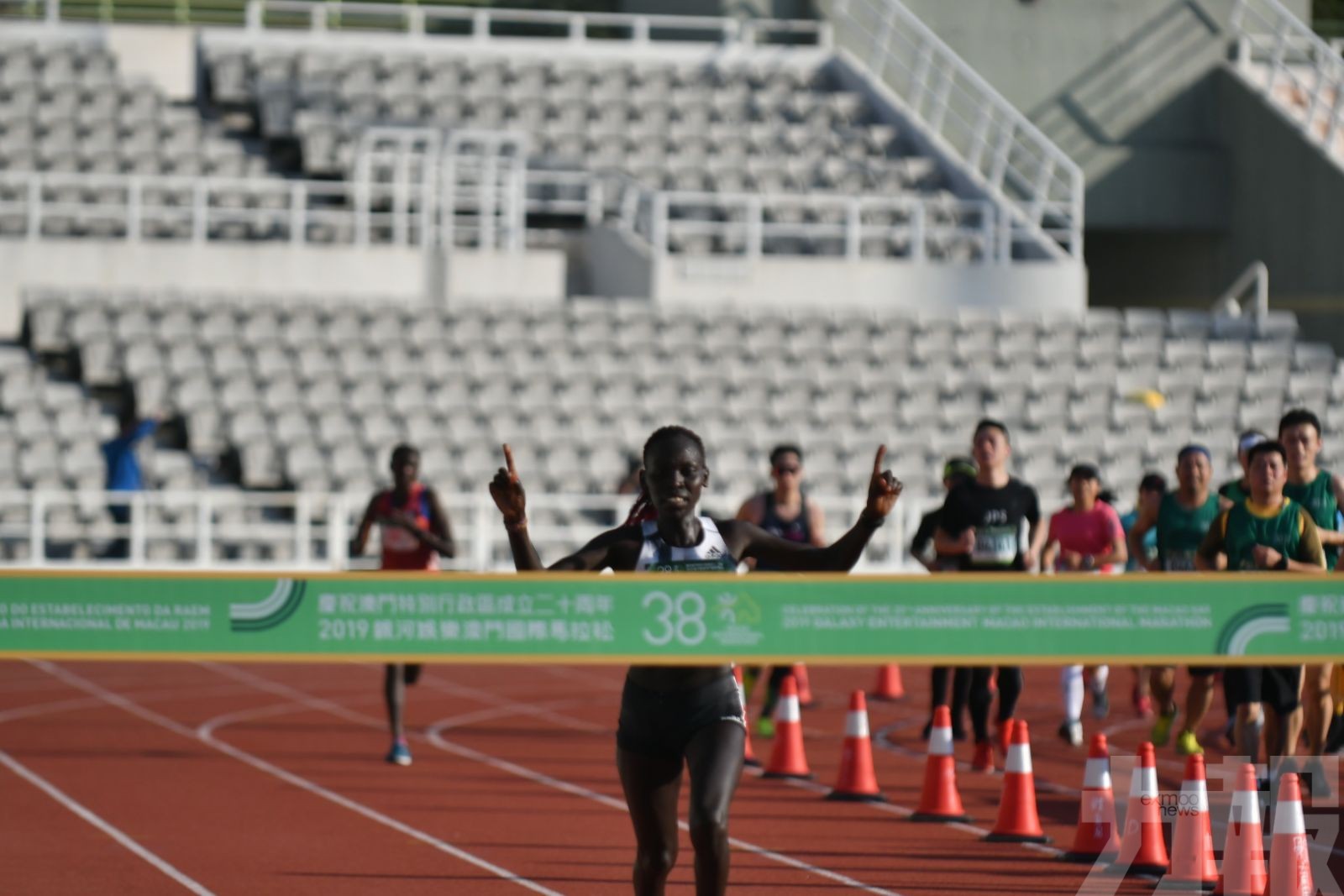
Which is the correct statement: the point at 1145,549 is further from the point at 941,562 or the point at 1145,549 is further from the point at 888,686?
the point at 888,686

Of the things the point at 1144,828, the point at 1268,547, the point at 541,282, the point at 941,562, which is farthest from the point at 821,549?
the point at 541,282

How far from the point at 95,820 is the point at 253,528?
11.3 meters

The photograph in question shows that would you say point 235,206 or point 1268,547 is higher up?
point 235,206

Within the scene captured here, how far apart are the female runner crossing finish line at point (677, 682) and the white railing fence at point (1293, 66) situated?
2632 centimetres

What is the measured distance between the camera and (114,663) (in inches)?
768

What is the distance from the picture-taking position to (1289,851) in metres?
8.30

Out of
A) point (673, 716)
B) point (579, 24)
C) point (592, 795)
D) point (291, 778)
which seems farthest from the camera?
point (579, 24)

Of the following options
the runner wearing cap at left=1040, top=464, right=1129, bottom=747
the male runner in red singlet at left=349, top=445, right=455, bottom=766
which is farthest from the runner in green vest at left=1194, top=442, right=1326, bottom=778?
the male runner in red singlet at left=349, top=445, right=455, bottom=766

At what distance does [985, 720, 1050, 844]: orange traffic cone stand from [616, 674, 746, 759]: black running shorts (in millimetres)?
3585

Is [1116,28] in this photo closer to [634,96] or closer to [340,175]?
[634,96]

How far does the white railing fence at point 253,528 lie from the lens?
71.5ft

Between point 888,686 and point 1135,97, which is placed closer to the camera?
point 888,686

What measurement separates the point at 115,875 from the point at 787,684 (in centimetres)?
443

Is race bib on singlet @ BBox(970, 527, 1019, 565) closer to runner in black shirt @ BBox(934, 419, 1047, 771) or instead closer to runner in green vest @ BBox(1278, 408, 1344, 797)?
runner in black shirt @ BBox(934, 419, 1047, 771)
